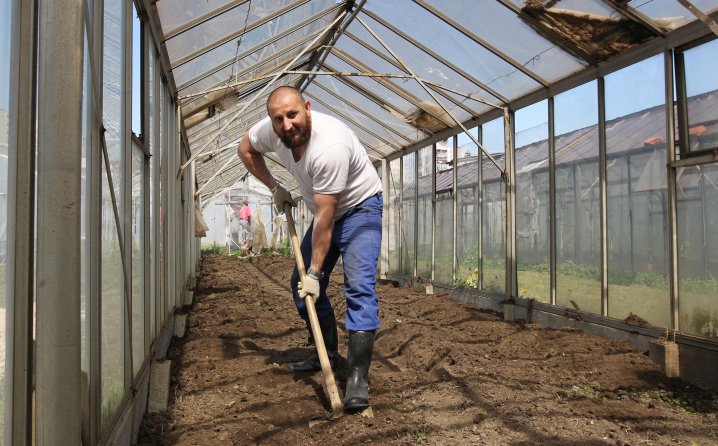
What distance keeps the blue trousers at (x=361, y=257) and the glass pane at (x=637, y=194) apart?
2598 millimetres

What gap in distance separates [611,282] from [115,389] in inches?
166

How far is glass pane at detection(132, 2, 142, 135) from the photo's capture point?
9.77ft

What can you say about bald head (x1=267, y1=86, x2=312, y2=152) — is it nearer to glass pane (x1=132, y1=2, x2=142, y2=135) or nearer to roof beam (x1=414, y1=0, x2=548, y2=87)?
glass pane (x1=132, y1=2, x2=142, y2=135)

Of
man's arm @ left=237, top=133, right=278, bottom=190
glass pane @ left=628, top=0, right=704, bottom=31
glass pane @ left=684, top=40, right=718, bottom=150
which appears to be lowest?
man's arm @ left=237, top=133, right=278, bottom=190

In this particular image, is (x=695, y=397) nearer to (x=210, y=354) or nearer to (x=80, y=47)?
(x=210, y=354)

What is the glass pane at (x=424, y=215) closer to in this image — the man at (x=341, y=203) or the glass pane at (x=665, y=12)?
the glass pane at (x=665, y=12)

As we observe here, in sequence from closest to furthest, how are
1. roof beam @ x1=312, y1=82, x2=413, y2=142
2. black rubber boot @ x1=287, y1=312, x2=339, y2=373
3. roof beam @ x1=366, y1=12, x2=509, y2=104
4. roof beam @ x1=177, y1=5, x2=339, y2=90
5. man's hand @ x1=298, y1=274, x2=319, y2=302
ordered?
man's hand @ x1=298, y1=274, x2=319, y2=302 < black rubber boot @ x1=287, y1=312, x2=339, y2=373 < roof beam @ x1=177, y1=5, x2=339, y2=90 < roof beam @ x1=366, y1=12, x2=509, y2=104 < roof beam @ x1=312, y1=82, x2=413, y2=142

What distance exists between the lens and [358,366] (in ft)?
9.59

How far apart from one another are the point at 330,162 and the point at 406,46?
15.6 ft

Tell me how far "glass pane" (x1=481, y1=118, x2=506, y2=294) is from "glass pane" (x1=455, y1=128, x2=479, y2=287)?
0.24 metres

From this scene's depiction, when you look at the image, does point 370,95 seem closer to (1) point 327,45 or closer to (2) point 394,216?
(1) point 327,45

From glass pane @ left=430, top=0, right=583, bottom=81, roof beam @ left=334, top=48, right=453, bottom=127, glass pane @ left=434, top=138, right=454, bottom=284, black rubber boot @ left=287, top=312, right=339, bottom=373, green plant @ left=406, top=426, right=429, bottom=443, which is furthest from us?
glass pane @ left=434, top=138, right=454, bottom=284

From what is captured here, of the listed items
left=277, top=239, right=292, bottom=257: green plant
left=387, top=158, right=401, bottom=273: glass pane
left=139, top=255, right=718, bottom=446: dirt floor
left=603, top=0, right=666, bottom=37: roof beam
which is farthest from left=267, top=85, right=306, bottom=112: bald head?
left=277, top=239, right=292, bottom=257: green plant

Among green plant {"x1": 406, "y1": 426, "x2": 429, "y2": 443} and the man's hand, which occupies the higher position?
the man's hand
